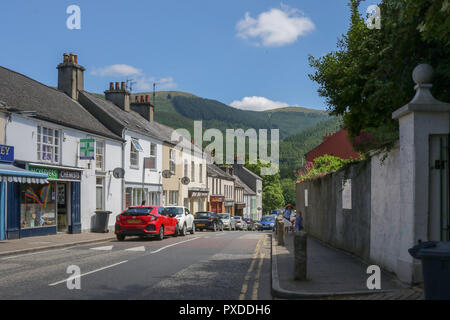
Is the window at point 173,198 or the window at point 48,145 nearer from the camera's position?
the window at point 48,145

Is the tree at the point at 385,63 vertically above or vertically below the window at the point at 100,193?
above

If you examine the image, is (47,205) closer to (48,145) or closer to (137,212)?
(48,145)

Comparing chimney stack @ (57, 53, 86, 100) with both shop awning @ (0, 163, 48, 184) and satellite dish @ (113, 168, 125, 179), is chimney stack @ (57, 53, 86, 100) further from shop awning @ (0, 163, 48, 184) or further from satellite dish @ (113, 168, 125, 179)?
shop awning @ (0, 163, 48, 184)

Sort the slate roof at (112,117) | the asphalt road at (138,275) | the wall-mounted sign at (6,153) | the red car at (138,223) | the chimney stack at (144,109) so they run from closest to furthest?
the asphalt road at (138,275), the wall-mounted sign at (6,153), the red car at (138,223), the slate roof at (112,117), the chimney stack at (144,109)

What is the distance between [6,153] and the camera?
18.7 metres

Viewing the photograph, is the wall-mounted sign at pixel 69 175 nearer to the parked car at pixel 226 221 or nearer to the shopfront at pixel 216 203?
the parked car at pixel 226 221

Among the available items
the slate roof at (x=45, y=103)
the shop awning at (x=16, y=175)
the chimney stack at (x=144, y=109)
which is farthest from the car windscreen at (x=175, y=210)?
the chimney stack at (x=144, y=109)

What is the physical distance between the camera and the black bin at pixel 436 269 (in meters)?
6.08

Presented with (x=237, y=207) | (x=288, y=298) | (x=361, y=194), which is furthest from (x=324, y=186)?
(x=237, y=207)

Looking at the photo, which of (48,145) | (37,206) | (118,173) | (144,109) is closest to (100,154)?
(118,173)

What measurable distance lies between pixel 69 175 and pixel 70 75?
329 inches

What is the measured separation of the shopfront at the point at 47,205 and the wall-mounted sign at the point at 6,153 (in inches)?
48.6

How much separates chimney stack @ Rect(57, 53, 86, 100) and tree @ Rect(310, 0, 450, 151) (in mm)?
18037

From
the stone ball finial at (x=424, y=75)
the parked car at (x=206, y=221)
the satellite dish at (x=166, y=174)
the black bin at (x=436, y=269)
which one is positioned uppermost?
the stone ball finial at (x=424, y=75)
